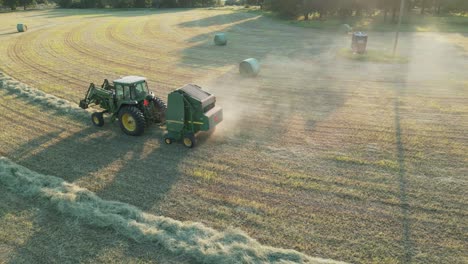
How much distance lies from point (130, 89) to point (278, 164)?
5.99 meters

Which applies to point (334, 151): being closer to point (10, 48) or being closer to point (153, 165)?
point (153, 165)

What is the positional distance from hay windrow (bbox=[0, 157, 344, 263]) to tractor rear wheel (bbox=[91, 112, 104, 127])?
3938 mm

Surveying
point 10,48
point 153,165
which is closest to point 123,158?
point 153,165

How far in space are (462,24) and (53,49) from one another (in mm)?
49669

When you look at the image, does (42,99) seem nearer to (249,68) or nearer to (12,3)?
(249,68)

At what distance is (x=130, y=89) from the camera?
12531 millimetres

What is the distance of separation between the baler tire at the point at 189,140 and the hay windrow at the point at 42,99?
5344 millimetres

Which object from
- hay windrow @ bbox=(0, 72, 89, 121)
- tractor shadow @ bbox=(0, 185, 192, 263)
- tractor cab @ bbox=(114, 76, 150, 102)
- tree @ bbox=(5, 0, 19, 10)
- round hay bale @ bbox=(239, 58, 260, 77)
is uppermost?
tree @ bbox=(5, 0, 19, 10)

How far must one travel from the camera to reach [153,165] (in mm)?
10922

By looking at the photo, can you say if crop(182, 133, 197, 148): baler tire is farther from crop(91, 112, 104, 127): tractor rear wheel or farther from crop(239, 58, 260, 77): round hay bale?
crop(239, 58, 260, 77): round hay bale

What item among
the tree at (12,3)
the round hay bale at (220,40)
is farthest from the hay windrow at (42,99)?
the tree at (12,3)

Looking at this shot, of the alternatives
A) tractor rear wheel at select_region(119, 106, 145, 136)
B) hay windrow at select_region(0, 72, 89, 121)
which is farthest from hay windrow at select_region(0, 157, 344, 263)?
hay windrow at select_region(0, 72, 89, 121)

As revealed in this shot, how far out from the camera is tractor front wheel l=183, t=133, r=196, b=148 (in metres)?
11.7

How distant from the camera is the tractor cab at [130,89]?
1251 cm
